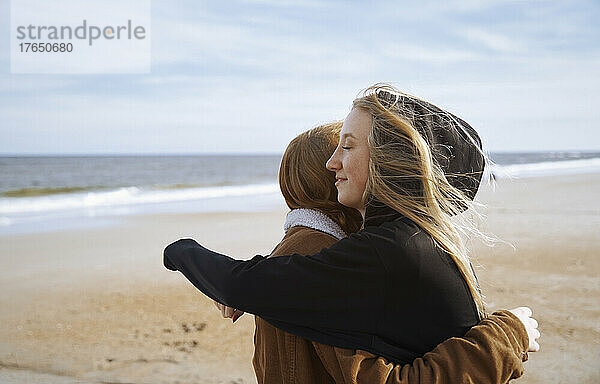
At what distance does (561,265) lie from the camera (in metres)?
8.02

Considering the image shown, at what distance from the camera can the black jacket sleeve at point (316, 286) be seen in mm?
1659

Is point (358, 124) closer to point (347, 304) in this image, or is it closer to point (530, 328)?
point (347, 304)

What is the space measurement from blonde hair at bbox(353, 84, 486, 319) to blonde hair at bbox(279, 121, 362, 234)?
0.21 metres

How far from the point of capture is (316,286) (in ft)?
5.49

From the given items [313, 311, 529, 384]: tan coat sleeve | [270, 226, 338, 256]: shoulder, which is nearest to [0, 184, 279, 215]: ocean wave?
[270, 226, 338, 256]: shoulder

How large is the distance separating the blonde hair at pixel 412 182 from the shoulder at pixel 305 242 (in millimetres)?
180

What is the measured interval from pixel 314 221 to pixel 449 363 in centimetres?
56

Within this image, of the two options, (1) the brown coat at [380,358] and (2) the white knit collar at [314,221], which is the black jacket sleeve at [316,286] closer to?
(1) the brown coat at [380,358]

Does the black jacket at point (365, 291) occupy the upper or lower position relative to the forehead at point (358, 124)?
lower

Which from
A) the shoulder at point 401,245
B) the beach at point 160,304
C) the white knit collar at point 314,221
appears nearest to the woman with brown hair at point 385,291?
the shoulder at point 401,245

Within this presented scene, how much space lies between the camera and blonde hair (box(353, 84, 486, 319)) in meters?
1.77

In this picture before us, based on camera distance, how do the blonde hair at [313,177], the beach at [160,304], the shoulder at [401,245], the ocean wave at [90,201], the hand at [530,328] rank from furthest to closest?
the ocean wave at [90,201] < the beach at [160,304] < the blonde hair at [313,177] < the hand at [530,328] < the shoulder at [401,245]

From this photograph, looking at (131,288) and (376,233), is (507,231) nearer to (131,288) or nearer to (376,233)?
(131,288)

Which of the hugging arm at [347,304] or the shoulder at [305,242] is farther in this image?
the shoulder at [305,242]
